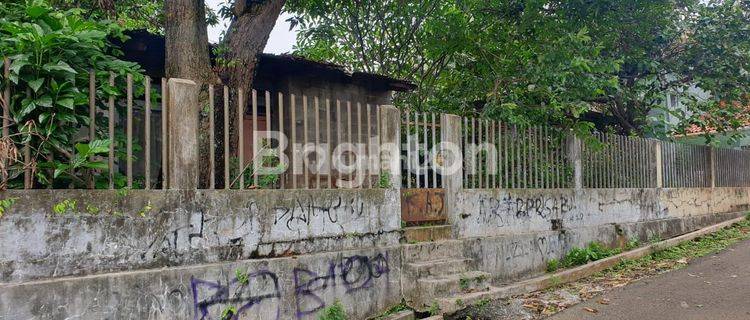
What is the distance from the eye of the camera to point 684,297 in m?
6.35

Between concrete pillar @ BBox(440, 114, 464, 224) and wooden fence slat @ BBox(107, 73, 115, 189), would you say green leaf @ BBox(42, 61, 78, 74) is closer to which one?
wooden fence slat @ BBox(107, 73, 115, 189)

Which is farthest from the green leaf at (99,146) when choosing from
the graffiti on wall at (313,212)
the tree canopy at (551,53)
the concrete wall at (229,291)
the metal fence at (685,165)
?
the metal fence at (685,165)

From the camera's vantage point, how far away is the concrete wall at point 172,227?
3.57 metres

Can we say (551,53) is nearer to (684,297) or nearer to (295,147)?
(684,297)

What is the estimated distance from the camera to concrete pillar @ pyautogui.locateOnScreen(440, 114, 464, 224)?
6.48 metres

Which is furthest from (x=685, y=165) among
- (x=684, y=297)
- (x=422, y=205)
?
(x=422, y=205)

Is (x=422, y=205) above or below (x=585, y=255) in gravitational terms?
above

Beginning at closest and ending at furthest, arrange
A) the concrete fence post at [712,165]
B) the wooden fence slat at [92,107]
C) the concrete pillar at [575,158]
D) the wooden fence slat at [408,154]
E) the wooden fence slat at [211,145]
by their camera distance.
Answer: the wooden fence slat at [92,107], the wooden fence slat at [211,145], the wooden fence slat at [408,154], the concrete pillar at [575,158], the concrete fence post at [712,165]

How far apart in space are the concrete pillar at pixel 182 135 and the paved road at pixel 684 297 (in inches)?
153

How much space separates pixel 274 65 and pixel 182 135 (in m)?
4.35

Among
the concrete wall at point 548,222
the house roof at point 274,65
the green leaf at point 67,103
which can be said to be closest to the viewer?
the green leaf at point 67,103

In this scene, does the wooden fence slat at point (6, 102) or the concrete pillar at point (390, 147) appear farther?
the concrete pillar at point (390, 147)

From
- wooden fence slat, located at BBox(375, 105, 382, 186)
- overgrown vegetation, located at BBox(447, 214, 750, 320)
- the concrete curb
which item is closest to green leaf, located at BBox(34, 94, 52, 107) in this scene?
wooden fence slat, located at BBox(375, 105, 382, 186)

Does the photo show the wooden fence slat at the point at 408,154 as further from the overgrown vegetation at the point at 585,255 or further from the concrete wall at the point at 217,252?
the overgrown vegetation at the point at 585,255
